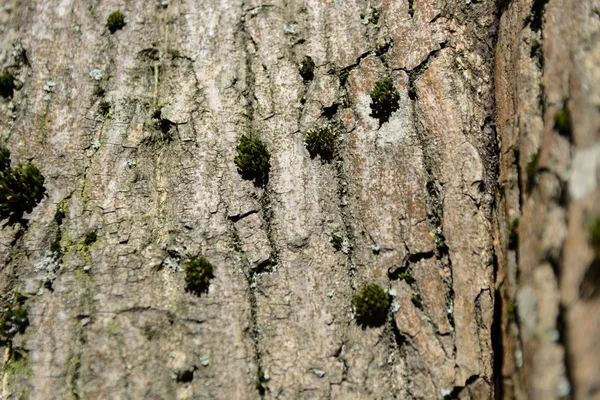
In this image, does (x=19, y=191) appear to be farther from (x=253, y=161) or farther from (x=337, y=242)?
(x=337, y=242)

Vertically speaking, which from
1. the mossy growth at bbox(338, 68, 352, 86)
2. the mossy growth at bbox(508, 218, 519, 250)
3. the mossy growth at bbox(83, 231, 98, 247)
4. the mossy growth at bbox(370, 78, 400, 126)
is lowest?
the mossy growth at bbox(508, 218, 519, 250)

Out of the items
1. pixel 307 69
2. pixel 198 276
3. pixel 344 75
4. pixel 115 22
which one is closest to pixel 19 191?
pixel 198 276

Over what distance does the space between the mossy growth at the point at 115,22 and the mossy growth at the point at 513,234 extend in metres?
9.75

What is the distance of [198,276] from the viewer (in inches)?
333

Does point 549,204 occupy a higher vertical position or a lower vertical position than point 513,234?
higher

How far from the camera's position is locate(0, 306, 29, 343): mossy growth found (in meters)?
8.50

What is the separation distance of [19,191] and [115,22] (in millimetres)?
4526

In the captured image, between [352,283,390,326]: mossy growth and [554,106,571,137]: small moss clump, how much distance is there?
4.15 m

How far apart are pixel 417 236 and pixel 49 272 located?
7.50 m

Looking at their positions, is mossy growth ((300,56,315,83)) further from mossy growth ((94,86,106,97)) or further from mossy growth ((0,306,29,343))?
mossy growth ((0,306,29,343))

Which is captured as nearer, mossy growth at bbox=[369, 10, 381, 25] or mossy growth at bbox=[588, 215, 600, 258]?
mossy growth at bbox=[588, 215, 600, 258]

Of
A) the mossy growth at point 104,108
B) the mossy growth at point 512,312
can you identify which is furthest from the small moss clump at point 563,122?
the mossy growth at point 104,108

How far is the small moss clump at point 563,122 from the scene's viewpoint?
6.80 m

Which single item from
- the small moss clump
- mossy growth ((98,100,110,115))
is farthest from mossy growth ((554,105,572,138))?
mossy growth ((98,100,110,115))
